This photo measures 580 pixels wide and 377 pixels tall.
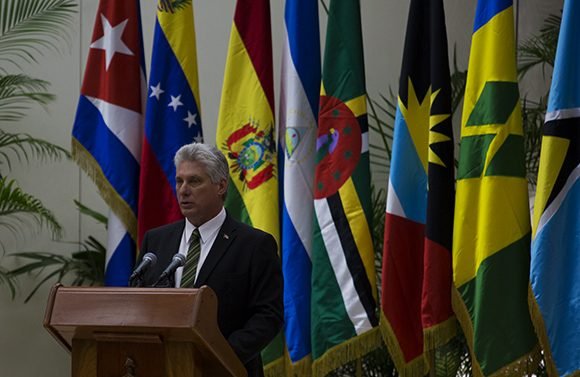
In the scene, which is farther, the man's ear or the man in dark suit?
the man's ear

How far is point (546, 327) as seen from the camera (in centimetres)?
414

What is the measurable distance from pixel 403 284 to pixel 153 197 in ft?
4.40

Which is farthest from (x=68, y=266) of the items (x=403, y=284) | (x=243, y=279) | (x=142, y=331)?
(x=142, y=331)

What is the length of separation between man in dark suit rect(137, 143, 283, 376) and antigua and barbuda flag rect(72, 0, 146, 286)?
1.90 meters

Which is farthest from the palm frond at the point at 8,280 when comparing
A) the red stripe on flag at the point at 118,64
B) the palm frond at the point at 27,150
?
the red stripe on flag at the point at 118,64

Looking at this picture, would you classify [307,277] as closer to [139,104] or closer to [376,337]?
[376,337]

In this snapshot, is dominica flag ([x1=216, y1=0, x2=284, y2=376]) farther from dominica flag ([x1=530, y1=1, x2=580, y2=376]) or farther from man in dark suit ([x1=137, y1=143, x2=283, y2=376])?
man in dark suit ([x1=137, y1=143, x2=283, y2=376])

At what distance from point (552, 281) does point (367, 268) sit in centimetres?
100

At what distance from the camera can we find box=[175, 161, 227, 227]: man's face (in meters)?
3.19

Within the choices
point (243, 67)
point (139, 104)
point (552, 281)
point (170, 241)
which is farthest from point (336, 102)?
point (170, 241)

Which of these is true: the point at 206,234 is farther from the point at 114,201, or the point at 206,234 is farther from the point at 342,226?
the point at 114,201

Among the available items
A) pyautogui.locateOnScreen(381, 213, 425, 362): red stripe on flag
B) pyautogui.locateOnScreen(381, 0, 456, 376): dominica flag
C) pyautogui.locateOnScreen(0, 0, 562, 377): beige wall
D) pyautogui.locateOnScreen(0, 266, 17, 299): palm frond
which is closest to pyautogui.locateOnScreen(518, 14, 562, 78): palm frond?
pyautogui.locateOnScreen(0, 0, 562, 377): beige wall

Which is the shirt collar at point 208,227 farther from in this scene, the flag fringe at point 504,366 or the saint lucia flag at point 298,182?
the saint lucia flag at point 298,182

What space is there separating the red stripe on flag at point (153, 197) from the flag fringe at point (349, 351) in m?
1.04
